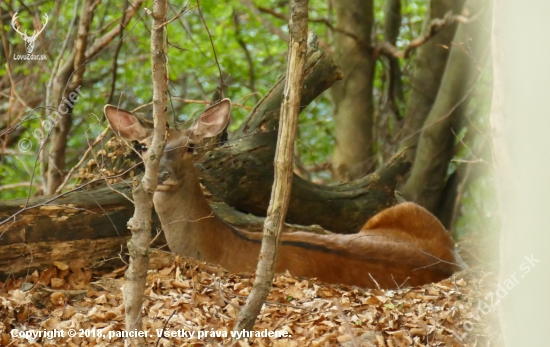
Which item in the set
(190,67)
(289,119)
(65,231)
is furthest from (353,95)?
(289,119)

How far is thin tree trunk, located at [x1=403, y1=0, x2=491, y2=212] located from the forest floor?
5.48 meters

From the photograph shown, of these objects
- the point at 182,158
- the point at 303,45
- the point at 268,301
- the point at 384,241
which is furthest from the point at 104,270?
the point at 303,45

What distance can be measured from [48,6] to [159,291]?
7719 mm

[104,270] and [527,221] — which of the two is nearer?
[527,221]

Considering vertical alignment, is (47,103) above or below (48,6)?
below

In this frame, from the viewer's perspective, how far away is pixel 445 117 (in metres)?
11.2

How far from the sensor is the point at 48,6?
1171 cm

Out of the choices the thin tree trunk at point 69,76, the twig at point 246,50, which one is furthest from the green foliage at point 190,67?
the thin tree trunk at point 69,76

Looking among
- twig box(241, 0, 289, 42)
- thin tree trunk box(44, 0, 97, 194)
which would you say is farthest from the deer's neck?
twig box(241, 0, 289, 42)

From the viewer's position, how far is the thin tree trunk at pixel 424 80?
11992 millimetres

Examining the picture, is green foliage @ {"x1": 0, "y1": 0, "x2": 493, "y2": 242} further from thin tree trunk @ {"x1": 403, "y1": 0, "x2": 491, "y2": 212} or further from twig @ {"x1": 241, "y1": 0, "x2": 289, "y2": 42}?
thin tree trunk @ {"x1": 403, "y1": 0, "x2": 491, "y2": 212}

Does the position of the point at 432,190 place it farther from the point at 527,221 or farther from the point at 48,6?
the point at 527,221

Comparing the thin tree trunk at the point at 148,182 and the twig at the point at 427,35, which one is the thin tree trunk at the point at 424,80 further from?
the thin tree trunk at the point at 148,182

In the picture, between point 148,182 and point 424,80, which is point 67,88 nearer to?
point 148,182
